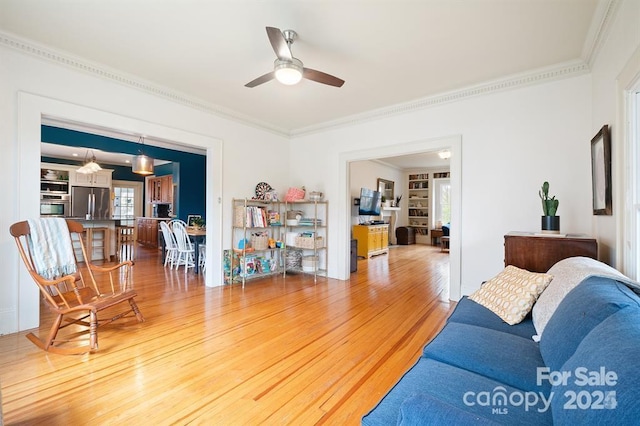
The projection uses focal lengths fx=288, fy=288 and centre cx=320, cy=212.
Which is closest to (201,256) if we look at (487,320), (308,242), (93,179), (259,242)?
(259,242)

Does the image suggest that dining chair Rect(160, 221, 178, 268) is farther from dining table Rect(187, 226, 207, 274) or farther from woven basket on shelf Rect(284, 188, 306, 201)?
woven basket on shelf Rect(284, 188, 306, 201)

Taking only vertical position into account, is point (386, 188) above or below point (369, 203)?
above

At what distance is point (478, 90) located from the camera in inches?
140

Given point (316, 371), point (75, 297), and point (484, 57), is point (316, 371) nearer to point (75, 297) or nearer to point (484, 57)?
point (75, 297)

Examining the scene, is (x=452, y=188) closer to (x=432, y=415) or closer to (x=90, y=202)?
(x=432, y=415)

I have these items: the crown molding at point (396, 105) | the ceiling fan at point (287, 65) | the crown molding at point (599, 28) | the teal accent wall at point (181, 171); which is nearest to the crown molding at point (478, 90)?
the crown molding at point (396, 105)

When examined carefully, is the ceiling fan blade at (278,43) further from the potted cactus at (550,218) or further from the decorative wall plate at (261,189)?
the decorative wall plate at (261,189)

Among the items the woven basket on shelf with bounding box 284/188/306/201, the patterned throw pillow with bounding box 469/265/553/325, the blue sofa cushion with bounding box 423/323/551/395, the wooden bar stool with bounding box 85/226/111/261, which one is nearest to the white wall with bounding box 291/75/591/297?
the patterned throw pillow with bounding box 469/265/553/325

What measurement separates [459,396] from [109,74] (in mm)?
4258

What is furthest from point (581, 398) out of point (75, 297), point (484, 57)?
point (75, 297)

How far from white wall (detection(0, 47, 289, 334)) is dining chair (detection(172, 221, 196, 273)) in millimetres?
1337

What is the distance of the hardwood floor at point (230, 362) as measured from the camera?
5.47ft

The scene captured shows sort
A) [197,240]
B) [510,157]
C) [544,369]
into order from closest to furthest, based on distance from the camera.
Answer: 1. [544,369]
2. [510,157]
3. [197,240]

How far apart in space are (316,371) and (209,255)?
291cm
